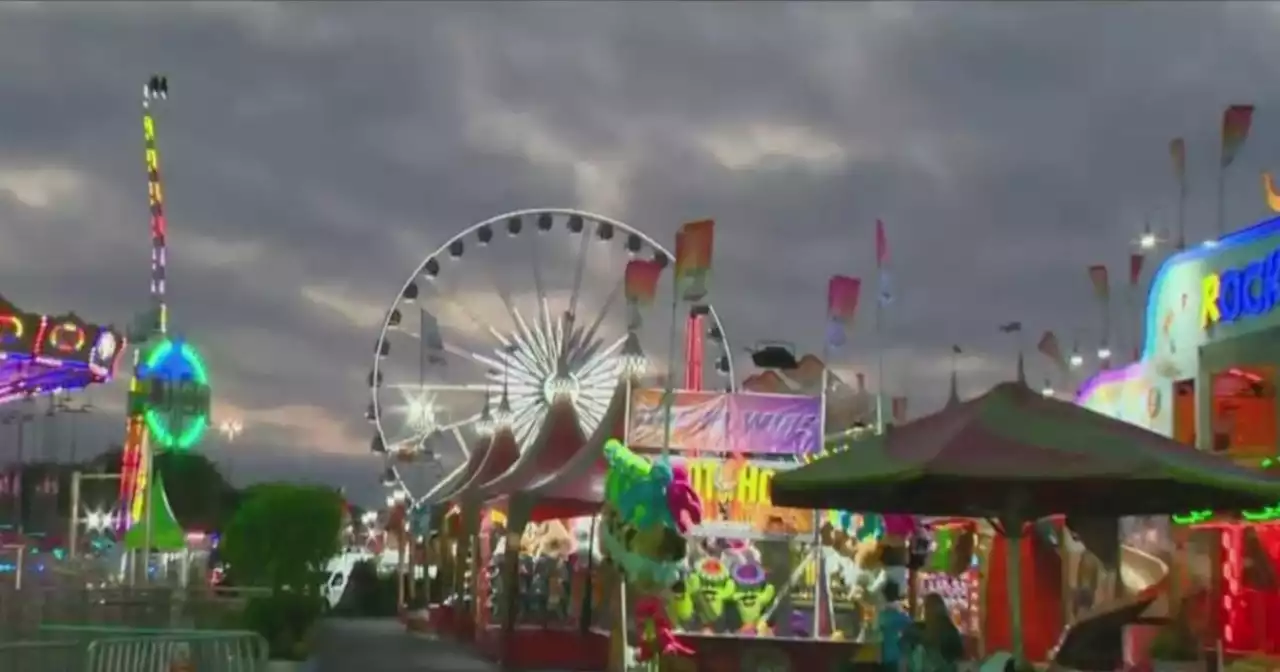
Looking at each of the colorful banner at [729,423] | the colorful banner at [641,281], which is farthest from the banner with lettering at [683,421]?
the colorful banner at [641,281]

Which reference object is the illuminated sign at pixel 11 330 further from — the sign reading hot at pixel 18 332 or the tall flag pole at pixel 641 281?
the tall flag pole at pixel 641 281

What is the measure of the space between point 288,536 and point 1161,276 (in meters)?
12.7

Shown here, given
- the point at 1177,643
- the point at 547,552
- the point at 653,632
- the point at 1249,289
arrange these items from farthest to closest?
the point at 547,552, the point at 1177,643, the point at 1249,289, the point at 653,632

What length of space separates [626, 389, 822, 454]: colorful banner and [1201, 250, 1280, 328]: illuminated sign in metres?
4.72

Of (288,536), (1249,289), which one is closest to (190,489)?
(288,536)

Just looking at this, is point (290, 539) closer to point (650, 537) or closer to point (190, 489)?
point (650, 537)

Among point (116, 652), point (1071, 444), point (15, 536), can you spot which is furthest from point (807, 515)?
point (15, 536)

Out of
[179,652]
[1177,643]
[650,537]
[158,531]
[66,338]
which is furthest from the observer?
[158,531]

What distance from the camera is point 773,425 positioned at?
2103 centimetres

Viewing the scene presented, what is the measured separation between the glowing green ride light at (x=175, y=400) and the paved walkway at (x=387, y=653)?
17.3 ft

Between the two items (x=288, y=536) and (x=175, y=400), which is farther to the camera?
(x=175, y=400)

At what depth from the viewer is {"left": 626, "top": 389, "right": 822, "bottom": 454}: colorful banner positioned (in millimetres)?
20875

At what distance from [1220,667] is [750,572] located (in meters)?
5.61

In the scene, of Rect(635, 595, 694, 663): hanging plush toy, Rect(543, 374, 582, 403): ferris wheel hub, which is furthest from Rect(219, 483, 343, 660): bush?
Rect(543, 374, 582, 403): ferris wheel hub
